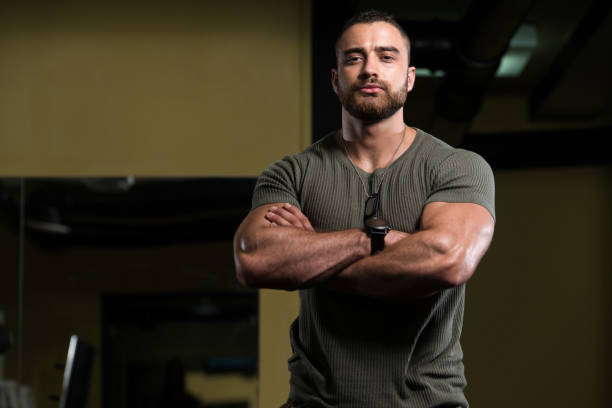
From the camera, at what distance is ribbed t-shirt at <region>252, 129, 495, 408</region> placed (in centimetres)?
168

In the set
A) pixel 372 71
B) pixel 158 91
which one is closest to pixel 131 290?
pixel 158 91

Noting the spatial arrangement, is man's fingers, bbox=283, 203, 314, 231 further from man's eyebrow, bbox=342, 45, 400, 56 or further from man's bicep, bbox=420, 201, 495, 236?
man's eyebrow, bbox=342, 45, 400, 56

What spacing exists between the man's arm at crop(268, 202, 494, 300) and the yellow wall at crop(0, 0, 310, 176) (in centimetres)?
218

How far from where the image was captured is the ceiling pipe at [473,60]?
336 cm

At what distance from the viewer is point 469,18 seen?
3584 mm

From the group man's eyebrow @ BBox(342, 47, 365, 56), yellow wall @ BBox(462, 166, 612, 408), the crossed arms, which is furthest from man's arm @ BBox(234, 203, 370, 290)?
yellow wall @ BBox(462, 166, 612, 408)

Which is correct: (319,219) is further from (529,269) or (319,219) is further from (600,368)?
(600,368)

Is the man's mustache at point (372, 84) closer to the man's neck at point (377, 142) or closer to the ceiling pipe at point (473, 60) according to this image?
the man's neck at point (377, 142)

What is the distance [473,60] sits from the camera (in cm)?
362

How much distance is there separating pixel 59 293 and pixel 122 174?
26.6 inches

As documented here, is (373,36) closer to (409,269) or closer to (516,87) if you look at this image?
(409,269)

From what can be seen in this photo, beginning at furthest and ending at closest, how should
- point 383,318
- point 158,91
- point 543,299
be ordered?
1. point 543,299
2. point 158,91
3. point 383,318

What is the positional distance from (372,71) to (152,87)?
7.36 ft

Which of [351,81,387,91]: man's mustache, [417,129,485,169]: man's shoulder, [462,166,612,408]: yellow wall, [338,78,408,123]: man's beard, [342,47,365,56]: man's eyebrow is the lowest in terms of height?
[462,166,612,408]: yellow wall
